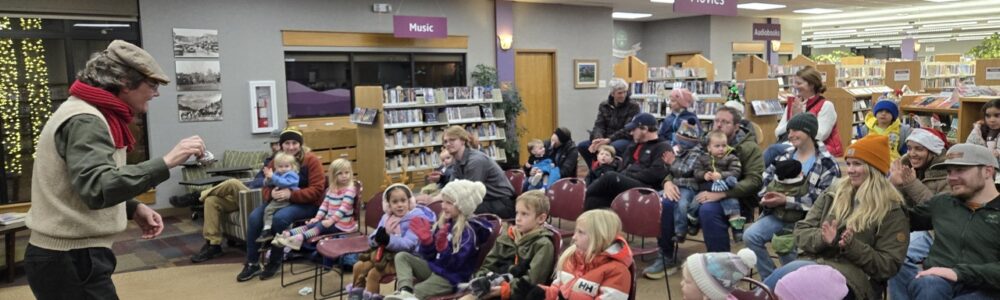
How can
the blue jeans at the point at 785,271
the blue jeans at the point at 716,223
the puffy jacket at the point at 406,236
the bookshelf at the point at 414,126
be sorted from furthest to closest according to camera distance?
the bookshelf at the point at 414,126, the blue jeans at the point at 716,223, the puffy jacket at the point at 406,236, the blue jeans at the point at 785,271

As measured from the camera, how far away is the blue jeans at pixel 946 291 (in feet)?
9.48

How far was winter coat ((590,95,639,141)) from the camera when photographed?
795 cm

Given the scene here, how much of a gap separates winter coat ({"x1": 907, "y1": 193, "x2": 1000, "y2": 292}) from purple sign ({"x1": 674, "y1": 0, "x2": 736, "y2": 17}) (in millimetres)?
3749

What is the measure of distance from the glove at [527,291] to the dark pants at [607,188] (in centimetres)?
243

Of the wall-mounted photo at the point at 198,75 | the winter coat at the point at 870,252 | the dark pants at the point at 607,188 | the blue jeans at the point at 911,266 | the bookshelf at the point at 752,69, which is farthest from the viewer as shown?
the bookshelf at the point at 752,69

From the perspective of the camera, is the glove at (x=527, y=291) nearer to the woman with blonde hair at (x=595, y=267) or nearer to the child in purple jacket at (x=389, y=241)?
the woman with blonde hair at (x=595, y=267)

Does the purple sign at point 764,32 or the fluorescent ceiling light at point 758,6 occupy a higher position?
the fluorescent ceiling light at point 758,6

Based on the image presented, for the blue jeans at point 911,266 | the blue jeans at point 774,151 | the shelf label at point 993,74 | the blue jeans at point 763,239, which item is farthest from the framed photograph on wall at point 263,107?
the shelf label at point 993,74

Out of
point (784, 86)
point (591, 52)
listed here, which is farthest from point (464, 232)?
point (784, 86)

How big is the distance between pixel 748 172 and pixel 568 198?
1279 mm

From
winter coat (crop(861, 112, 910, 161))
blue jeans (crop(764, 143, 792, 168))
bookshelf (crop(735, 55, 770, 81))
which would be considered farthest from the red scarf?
bookshelf (crop(735, 55, 770, 81))

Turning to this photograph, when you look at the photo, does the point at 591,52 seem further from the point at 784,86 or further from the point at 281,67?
the point at 281,67

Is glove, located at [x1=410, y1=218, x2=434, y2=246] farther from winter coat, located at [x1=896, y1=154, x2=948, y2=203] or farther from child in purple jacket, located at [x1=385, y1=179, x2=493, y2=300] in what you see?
winter coat, located at [x1=896, y1=154, x2=948, y2=203]

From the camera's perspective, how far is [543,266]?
11.4 feet
